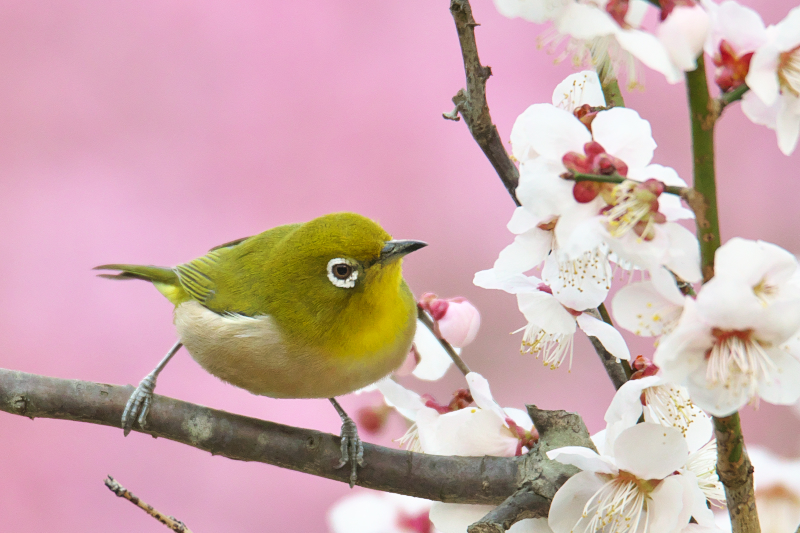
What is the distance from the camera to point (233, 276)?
1.09 meters

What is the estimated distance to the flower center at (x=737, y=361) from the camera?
0.38 meters

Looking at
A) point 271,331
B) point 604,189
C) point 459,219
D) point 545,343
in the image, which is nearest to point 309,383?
point 271,331

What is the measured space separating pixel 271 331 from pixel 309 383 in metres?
0.09

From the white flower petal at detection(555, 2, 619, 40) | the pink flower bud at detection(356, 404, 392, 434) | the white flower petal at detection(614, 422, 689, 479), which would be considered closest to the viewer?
the white flower petal at detection(555, 2, 619, 40)

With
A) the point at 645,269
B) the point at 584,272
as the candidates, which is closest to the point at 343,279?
the point at 584,272

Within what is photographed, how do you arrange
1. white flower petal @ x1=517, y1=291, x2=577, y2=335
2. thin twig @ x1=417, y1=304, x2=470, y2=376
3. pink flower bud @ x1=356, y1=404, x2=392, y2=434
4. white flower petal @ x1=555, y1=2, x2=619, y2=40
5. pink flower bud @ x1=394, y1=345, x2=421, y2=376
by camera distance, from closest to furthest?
white flower petal @ x1=555, y1=2, x2=619, y2=40, white flower petal @ x1=517, y1=291, x2=577, y2=335, thin twig @ x1=417, y1=304, x2=470, y2=376, pink flower bud @ x1=356, y1=404, x2=392, y2=434, pink flower bud @ x1=394, y1=345, x2=421, y2=376

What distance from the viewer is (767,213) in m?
1.82

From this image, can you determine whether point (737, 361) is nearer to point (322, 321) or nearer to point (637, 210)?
point (637, 210)

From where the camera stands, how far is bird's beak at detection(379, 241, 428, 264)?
2.97 ft

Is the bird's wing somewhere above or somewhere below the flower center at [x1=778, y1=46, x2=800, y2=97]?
below

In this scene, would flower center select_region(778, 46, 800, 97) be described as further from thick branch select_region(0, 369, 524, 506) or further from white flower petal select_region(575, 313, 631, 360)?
thick branch select_region(0, 369, 524, 506)

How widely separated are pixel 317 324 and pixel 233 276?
22 centimetres

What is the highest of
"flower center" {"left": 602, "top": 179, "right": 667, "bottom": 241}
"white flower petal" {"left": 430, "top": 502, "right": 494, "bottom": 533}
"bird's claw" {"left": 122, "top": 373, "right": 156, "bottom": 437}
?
"flower center" {"left": 602, "top": 179, "right": 667, "bottom": 241}

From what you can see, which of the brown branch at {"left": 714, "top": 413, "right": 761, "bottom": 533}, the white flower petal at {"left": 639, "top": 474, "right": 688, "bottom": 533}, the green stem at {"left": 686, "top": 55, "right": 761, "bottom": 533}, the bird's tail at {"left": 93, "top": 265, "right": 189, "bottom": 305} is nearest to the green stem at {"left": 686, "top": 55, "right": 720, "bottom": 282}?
the green stem at {"left": 686, "top": 55, "right": 761, "bottom": 533}
